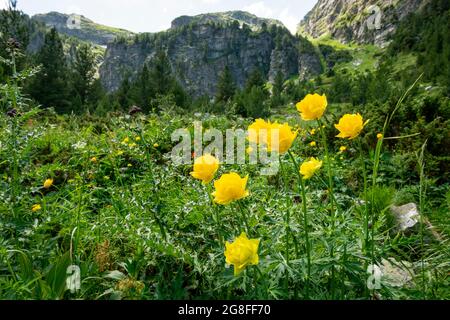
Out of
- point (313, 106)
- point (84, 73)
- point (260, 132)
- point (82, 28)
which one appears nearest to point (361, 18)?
point (84, 73)

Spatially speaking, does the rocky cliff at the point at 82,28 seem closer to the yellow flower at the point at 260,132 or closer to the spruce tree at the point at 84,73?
the spruce tree at the point at 84,73

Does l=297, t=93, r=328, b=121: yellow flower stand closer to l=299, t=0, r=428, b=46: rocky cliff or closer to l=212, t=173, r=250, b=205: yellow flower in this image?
l=212, t=173, r=250, b=205: yellow flower

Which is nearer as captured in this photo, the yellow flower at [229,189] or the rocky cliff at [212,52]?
the yellow flower at [229,189]

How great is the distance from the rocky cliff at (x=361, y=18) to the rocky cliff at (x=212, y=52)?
50.9 feet

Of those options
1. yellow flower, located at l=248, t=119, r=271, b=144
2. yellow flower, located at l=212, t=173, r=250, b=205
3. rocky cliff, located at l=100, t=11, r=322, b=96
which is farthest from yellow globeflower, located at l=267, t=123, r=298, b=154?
rocky cliff, located at l=100, t=11, r=322, b=96

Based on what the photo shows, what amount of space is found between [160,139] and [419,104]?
349cm

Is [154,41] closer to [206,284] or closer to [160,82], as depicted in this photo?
[160,82]

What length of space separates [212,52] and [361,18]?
45524 millimetres

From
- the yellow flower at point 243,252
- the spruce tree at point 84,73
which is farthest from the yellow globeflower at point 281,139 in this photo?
the spruce tree at point 84,73

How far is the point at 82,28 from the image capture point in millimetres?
172625

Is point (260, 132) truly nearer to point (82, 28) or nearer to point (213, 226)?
point (213, 226)

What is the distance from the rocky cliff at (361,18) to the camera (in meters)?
86.5
